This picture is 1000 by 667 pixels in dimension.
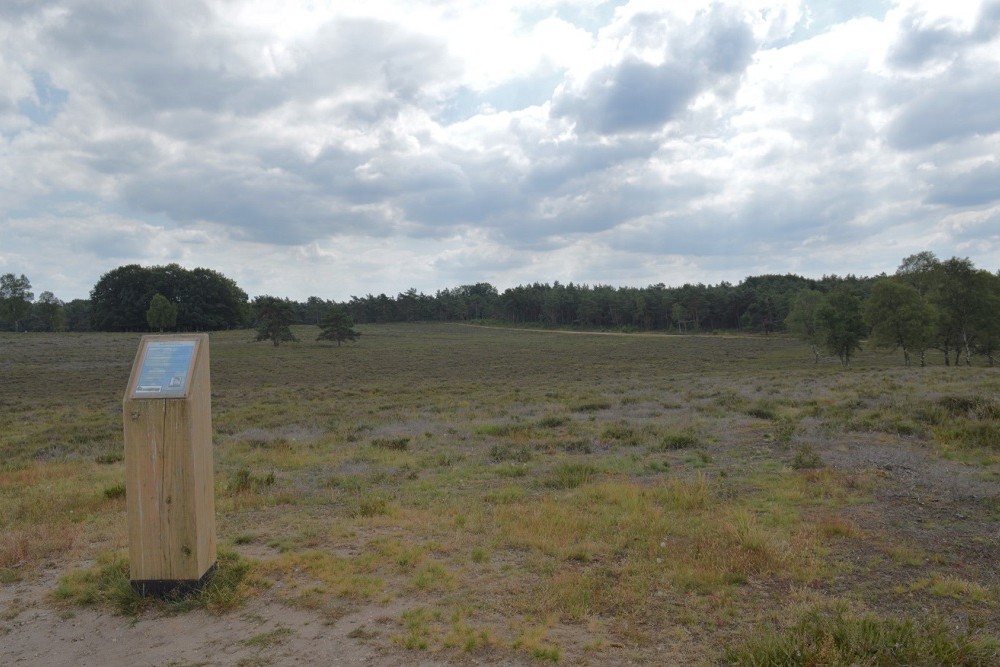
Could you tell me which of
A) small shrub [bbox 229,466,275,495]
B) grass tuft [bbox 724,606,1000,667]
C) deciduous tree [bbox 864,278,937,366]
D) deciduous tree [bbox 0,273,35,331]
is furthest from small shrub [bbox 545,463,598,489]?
deciduous tree [bbox 0,273,35,331]

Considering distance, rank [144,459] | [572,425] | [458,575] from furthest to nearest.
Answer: [572,425] < [458,575] < [144,459]

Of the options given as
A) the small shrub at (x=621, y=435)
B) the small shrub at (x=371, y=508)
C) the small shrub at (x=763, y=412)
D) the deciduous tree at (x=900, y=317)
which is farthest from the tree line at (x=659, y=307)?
the small shrub at (x=371, y=508)

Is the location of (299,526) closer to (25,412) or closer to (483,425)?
(483,425)

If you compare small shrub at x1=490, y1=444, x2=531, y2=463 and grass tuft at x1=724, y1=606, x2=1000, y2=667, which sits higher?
grass tuft at x1=724, y1=606, x2=1000, y2=667

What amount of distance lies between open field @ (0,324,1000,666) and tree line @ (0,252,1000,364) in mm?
38300

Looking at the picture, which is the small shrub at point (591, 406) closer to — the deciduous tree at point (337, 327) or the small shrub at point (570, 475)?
the small shrub at point (570, 475)

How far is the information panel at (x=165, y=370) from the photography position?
5074mm

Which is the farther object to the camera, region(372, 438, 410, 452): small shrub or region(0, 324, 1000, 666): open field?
region(372, 438, 410, 452): small shrub

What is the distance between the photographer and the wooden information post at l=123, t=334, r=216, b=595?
16.5 ft

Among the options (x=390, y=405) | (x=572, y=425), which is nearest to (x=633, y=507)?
(x=572, y=425)

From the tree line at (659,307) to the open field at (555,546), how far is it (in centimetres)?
3830

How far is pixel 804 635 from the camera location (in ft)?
12.8

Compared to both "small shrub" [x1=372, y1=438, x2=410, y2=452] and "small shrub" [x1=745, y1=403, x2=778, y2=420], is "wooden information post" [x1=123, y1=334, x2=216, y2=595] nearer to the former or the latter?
"small shrub" [x1=372, y1=438, x2=410, y2=452]

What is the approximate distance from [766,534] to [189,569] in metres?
5.13
